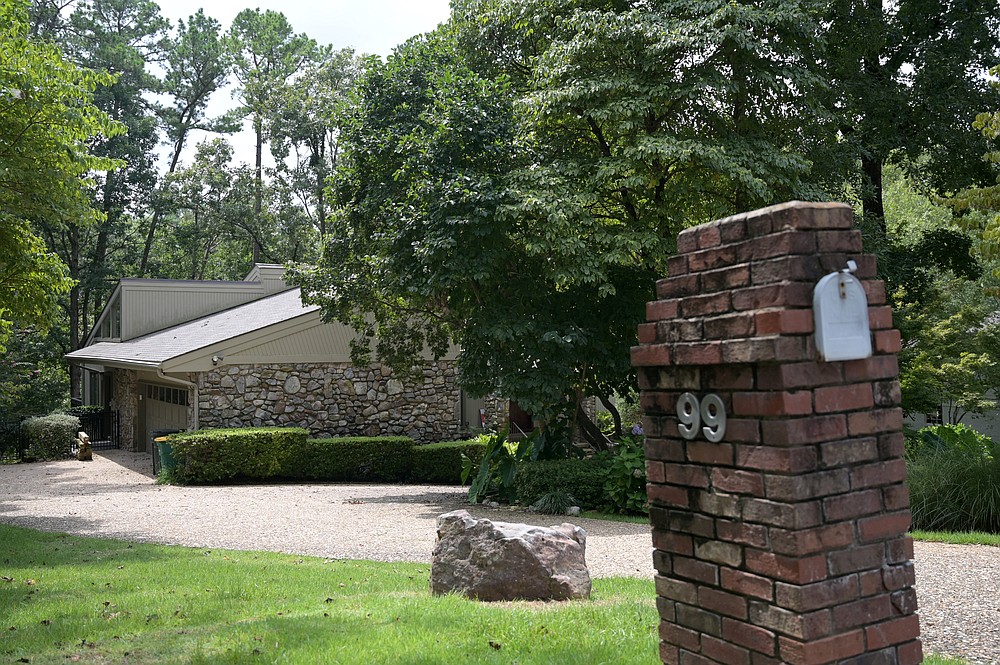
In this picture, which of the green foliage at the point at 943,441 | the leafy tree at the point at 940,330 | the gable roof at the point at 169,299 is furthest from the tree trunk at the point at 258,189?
the green foliage at the point at 943,441

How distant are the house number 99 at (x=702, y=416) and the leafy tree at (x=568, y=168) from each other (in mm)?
8792

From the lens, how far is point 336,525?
11227 mm

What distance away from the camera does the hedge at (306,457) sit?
16156mm

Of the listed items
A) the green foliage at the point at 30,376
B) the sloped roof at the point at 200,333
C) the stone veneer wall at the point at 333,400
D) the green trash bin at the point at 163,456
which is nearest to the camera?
the green trash bin at the point at 163,456

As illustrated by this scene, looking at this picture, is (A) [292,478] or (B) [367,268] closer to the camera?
(B) [367,268]

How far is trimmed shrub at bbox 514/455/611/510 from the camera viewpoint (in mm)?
12305

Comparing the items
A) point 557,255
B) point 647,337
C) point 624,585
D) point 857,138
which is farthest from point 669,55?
point 647,337

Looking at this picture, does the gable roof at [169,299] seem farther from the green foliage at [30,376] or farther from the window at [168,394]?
the window at [168,394]

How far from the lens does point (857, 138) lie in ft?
52.6

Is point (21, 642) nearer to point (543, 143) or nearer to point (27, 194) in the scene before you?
point (27, 194)

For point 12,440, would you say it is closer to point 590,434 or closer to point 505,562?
point 590,434

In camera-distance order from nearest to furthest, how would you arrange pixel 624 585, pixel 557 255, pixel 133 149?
1. pixel 624 585
2. pixel 557 255
3. pixel 133 149

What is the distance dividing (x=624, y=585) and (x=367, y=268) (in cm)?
967

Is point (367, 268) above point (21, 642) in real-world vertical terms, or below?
above
